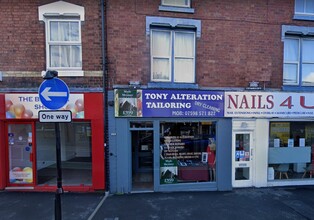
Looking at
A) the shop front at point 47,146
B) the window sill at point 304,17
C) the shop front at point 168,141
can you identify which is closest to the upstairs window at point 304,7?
the window sill at point 304,17

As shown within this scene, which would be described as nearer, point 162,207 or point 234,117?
point 162,207

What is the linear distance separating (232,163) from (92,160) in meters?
4.61

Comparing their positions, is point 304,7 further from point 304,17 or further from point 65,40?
point 65,40

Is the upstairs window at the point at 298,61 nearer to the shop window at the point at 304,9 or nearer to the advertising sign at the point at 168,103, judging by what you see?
the shop window at the point at 304,9

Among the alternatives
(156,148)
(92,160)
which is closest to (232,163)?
(156,148)

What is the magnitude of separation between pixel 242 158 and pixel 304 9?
18.4 feet

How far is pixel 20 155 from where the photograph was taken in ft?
23.6

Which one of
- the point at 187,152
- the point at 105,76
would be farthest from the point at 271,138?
the point at 105,76

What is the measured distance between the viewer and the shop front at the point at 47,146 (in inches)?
265

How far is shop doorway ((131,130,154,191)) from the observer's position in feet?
23.9

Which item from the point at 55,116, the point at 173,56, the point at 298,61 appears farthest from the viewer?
the point at 298,61

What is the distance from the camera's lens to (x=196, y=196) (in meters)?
6.64

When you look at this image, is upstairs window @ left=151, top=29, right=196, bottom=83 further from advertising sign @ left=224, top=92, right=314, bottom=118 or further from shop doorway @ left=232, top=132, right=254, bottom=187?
shop doorway @ left=232, top=132, right=254, bottom=187

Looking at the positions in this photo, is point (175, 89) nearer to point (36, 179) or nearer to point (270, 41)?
point (270, 41)
